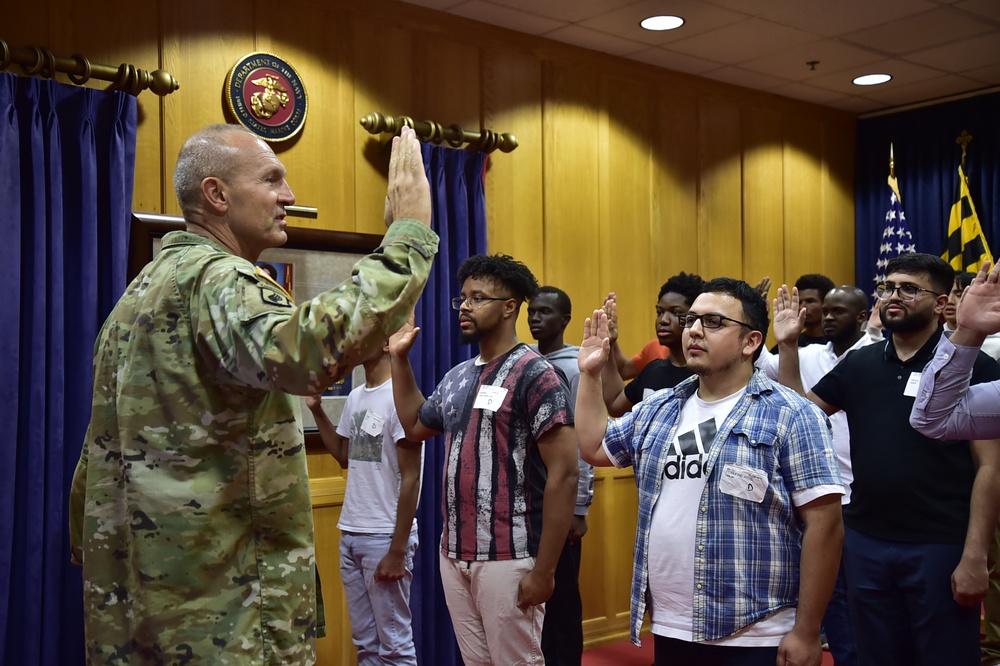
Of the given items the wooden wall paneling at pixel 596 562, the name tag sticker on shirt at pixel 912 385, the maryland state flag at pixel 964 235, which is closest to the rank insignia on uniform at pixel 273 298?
the name tag sticker on shirt at pixel 912 385

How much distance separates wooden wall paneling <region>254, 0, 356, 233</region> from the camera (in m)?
4.29

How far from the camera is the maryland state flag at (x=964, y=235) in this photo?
6203mm

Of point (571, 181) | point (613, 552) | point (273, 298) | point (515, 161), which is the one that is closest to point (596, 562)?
point (613, 552)

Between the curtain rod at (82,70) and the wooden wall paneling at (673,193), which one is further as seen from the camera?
the wooden wall paneling at (673,193)

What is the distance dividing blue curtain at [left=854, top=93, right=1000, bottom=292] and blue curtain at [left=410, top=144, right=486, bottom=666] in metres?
3.46

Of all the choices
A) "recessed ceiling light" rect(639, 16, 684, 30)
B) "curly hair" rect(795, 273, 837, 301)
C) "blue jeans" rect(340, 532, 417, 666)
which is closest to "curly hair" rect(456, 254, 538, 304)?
"blue jeans" rect(340, 532, 417, 666)

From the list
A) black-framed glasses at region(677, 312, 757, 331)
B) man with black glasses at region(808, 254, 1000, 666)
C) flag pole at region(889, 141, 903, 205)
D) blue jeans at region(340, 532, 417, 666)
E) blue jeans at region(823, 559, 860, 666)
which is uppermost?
flag pole at region(889, 141, 903, 205)

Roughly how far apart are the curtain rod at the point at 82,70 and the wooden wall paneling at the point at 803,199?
14.1 ft

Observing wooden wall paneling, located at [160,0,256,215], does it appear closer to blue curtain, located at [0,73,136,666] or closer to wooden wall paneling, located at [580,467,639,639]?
blue curtain, located at [0,73,136,666]

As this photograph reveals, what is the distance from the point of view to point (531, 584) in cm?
291

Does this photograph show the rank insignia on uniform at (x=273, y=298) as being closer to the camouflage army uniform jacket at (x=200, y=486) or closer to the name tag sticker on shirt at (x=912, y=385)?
the camouflage army uniform jacket at (x=200, y=486)

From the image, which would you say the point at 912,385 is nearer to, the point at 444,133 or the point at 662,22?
the point at 444,133

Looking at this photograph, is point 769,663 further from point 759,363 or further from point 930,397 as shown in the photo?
point 759,363

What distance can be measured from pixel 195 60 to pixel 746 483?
9.81ft
